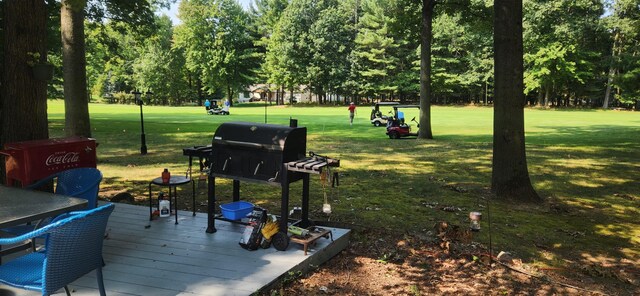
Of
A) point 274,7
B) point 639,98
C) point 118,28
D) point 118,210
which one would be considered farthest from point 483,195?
point 274,7

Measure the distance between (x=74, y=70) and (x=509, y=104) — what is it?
10155 millimetres

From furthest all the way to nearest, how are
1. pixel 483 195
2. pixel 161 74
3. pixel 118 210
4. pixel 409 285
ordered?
pixel 161 74, pixel 483 195, pixel 118 210, pixel 409 285

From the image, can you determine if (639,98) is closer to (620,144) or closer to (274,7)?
(620,144)

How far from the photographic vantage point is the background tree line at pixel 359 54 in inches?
2057

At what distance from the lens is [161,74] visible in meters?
66.4

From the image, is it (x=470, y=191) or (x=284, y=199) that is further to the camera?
(x=470, y=191)

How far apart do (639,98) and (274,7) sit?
4967cm

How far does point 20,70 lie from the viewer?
5062 millimetres

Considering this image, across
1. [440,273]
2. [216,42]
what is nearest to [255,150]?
[440,273]

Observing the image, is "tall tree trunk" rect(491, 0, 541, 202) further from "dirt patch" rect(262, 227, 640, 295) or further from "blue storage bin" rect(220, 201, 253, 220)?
"blue storage bin" rect(220, 201, 253, 220)

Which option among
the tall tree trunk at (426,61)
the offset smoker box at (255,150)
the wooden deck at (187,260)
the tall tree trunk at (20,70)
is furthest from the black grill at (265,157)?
the tall tree trunk at (426,61)

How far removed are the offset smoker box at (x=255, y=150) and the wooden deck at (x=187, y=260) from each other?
0.79 m

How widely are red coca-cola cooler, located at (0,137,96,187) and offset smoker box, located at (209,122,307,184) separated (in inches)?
60.9

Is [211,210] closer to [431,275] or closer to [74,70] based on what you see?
[431,275]
